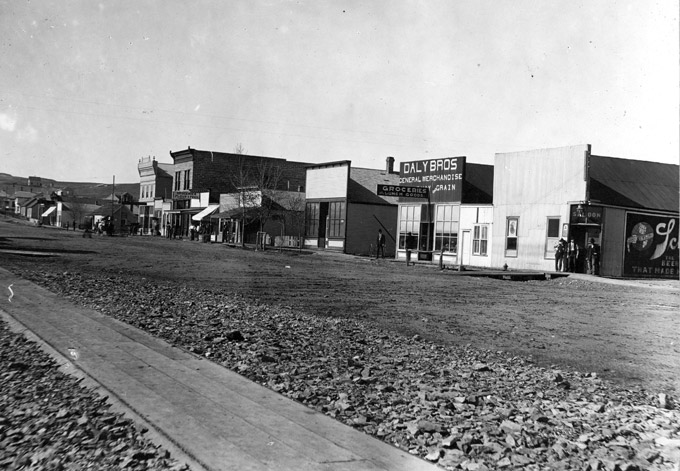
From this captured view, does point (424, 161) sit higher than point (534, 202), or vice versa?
point (424, 161)

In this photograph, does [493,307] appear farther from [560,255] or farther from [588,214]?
[588,214]

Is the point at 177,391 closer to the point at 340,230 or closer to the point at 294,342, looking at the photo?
the point at 294,342

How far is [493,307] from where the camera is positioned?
14.5 m

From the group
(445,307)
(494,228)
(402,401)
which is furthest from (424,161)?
(402,401)

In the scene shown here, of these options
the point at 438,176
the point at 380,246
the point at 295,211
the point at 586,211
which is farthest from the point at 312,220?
the point at 586,211

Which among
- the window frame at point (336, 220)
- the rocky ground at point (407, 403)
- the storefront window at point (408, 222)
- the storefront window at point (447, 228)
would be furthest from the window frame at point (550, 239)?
the rocky ground at point (407, 403)

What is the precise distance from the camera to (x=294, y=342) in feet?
28.1

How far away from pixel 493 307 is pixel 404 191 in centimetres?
2283

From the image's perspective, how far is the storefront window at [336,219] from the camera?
151 feet

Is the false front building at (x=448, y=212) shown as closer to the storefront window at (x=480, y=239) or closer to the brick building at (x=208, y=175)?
the storefront window at (x=480, y=239)

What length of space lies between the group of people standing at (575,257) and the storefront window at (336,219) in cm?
2000

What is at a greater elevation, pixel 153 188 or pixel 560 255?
pixel 153 188

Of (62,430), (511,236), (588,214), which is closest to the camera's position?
(62,430)

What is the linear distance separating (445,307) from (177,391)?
29.9ft
